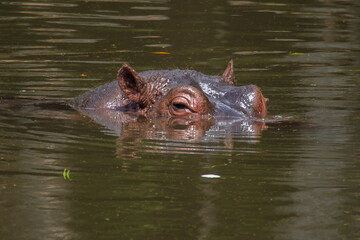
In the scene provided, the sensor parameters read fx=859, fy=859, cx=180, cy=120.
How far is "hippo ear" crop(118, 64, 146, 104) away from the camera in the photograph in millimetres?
9836

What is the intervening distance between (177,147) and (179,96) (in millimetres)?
1640

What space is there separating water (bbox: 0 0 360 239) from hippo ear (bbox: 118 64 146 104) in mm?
327

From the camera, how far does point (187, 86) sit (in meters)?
9.55

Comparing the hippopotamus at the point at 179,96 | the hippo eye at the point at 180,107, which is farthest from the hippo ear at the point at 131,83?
the hippo eye at the point at 180,107

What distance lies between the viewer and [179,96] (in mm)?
9633

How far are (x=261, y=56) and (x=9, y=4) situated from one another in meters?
7.55

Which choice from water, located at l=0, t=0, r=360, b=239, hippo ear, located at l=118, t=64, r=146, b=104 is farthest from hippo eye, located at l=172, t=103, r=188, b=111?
hippo ear, located at l=118, t=64, r=146, b=104

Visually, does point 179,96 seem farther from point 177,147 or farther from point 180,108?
point 177,147

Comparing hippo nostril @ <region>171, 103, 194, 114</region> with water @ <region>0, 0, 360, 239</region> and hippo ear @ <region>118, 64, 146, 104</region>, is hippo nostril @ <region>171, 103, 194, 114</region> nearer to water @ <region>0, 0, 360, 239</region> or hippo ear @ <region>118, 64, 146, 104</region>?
water @ <region>0, 0, 360, 239</region>

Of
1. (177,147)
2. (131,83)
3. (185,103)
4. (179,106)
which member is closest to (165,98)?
(179,106)

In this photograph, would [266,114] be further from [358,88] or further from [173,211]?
[173,211]

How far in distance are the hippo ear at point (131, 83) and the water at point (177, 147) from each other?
1.07 ft

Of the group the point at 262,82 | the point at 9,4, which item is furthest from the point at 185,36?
the point at 9,4

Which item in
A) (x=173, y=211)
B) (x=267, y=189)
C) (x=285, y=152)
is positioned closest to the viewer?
(x=173, y=211)
